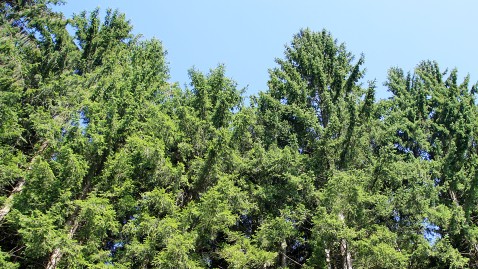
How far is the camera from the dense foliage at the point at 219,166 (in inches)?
356

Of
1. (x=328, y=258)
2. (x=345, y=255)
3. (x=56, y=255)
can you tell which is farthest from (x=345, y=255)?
(x=56, y=255)

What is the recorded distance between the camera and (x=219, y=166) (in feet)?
37.0

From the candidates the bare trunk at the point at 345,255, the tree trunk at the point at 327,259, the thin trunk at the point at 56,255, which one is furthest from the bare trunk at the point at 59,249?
the bare trunk at the point at 345,255

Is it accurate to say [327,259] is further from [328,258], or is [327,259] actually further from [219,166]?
[219,166]

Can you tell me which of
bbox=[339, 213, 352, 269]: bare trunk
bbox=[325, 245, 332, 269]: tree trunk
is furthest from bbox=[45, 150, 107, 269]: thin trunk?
bbox=[339, 213, 352, 269]: bare trunk

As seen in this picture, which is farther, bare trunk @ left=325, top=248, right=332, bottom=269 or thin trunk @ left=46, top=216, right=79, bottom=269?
bare trunk @ left=325, top=248, right=332, bottom=269

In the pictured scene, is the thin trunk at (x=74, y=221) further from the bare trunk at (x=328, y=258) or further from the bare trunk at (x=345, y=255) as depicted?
the bare trunk at (x=345, y=255)

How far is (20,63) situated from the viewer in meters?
13.6

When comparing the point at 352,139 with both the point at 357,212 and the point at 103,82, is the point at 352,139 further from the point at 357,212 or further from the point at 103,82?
the point at 103,82

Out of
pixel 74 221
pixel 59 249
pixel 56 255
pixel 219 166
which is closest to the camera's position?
pixel 59 249

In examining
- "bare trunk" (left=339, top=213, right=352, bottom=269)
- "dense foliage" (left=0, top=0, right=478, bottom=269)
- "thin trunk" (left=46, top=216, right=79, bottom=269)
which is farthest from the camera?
"bare trunk" (left=339, top=213, right=352, bottom=269)

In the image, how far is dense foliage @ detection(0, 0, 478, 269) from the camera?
356 inches

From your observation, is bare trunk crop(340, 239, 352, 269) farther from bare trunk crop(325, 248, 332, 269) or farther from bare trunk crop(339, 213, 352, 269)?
bare trunk crop(325, 248, 332, 269)

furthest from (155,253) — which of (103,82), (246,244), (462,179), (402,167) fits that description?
(462,179)
